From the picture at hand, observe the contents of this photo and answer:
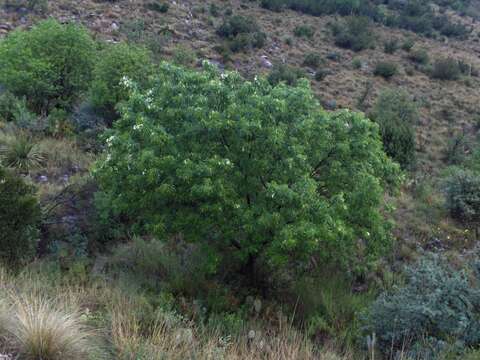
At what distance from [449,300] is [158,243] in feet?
18.5

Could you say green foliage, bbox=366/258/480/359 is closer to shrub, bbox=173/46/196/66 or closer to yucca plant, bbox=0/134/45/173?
yucca plant, bbox=0/134/45/173

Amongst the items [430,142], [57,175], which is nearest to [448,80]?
[430,142]

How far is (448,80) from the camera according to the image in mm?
28656

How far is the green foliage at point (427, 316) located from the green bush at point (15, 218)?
16.8ft

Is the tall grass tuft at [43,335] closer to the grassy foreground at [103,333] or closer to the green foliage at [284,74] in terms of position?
the grassy foreground at [103,333]

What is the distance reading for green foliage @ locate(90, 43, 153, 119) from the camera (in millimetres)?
14461

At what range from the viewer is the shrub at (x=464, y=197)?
12.5 m

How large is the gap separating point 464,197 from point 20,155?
10295mm

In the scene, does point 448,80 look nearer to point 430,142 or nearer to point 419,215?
point 430,142

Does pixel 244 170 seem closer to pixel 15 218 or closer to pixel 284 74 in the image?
pixel 15 218

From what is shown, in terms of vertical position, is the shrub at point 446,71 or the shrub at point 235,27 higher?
the shrub at point 235,27

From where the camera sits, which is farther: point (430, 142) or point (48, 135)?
point (430, 142)

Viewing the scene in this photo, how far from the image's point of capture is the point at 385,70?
27266 millimetres

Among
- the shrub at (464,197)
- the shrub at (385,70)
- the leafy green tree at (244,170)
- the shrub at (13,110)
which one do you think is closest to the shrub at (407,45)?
the shrub at (385,70)
